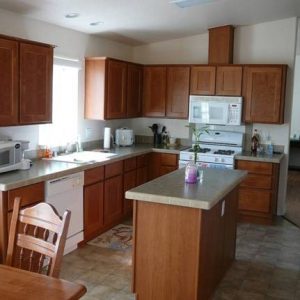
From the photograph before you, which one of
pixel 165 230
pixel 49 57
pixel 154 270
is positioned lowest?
pixel 154 270

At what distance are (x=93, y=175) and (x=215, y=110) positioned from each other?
2076mm

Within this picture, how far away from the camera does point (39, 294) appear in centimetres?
166

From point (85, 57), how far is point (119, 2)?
1412 millimetres

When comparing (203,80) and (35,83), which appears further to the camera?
(203,80)

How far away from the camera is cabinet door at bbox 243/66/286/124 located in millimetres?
5402

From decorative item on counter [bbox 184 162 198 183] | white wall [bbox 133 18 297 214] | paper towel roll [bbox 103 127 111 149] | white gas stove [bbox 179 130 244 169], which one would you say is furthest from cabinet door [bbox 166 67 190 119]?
decorative item on counter [bbox 184 162 198 183]

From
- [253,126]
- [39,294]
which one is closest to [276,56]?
[253,126]

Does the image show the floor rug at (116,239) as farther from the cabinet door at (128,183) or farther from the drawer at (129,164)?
→ the drawer at (129,164)

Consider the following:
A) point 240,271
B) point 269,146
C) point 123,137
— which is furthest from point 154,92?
point 240,271

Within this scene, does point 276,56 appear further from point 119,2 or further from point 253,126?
point 119,2

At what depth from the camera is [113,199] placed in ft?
16.3

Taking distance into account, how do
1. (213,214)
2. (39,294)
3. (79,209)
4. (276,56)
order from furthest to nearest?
(276,56) → (79,209) → (213,214) → (39,294)

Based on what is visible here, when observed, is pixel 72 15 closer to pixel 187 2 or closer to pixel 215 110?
pixel 187 2

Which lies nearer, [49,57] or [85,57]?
[49,57]
